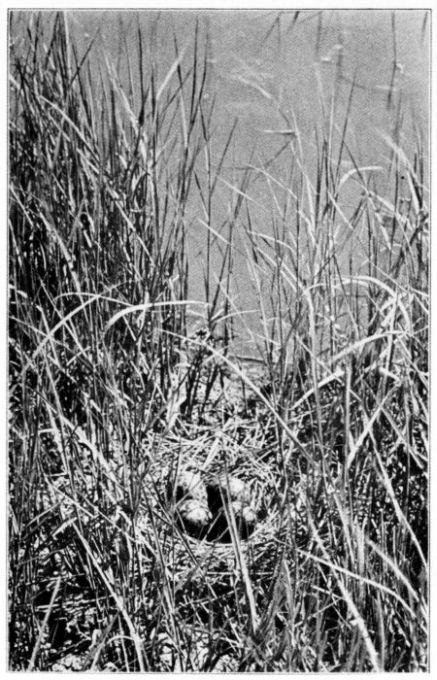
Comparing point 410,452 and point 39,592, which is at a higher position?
point 410,452

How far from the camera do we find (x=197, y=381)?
1.25 metres

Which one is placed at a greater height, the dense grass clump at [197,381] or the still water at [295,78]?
the still water at [295,78]

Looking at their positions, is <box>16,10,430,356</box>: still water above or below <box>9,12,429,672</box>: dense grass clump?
above

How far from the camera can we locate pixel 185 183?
4.09 feet

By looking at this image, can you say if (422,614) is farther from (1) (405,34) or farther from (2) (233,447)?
(1) (405,34)

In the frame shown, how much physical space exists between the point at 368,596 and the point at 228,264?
47 centimetres

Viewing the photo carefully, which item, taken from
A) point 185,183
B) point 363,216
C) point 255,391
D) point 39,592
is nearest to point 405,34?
point 363,216

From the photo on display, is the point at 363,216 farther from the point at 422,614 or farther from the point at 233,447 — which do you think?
the point at 422,614

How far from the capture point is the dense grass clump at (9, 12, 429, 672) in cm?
120

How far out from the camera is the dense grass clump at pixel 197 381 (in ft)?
3.93

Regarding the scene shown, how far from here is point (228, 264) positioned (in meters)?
1.24

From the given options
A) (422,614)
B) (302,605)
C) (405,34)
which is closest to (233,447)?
(302,605)
